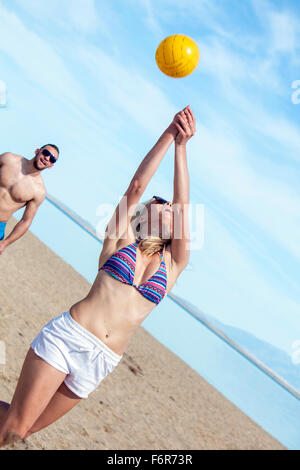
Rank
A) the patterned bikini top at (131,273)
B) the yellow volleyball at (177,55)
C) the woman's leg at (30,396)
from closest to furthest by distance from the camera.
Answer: the woman's leg at (30,396)
the patterned bikini top at (131,273)
the yellow volleyball at (177,55)

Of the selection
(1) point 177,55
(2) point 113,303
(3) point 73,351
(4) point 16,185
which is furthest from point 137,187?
(4) point 16,185

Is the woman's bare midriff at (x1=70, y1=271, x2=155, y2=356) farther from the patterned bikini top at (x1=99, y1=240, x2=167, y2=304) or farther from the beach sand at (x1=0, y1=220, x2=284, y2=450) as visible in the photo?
the beach sand at (x1=0, y1=220, x2=284, y2=450)

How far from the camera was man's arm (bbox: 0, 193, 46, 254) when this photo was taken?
6.09 meters

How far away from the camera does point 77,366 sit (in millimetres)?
2998

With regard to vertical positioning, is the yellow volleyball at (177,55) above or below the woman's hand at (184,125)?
above

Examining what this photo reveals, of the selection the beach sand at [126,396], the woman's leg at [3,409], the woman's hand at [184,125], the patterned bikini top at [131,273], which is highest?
the woman's hand at [184,125]

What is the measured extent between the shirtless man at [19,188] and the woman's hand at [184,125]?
3.31m

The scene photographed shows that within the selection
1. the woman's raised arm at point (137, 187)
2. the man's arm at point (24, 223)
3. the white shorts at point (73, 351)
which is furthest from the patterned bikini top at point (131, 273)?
the man's arm at point (24, 223)

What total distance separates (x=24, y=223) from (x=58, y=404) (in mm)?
3455

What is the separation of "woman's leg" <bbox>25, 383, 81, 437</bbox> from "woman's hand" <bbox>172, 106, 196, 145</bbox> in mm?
1809

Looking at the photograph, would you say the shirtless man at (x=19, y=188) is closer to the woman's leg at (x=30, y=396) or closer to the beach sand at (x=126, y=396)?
the beach sand at (x=126, y=396)

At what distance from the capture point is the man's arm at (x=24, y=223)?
240 inches
